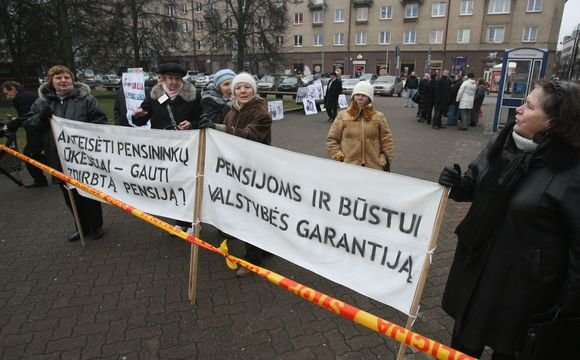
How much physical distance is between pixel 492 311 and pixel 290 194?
1.29 meters

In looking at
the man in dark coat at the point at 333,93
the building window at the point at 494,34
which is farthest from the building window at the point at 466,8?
the man in dark coat at the point at 333,93

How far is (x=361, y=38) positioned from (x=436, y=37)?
9359 millimetres

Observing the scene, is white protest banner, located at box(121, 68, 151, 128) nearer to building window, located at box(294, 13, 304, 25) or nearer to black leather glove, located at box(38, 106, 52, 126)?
black leather glove, located at box(38, 106, 52, 126)

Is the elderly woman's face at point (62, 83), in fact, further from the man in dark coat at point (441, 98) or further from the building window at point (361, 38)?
the building window at point (361, 38)

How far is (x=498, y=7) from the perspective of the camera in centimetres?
4072

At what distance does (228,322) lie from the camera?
2951 millimetres

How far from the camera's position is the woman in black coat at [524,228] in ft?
5.27

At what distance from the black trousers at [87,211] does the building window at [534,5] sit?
4859 centimetres

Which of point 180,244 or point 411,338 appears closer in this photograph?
point 411,338

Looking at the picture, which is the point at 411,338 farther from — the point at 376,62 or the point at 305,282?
the point at 376,62

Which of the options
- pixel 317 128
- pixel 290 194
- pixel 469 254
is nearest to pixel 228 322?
pixel 290 194

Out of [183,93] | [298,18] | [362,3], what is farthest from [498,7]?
[183,93]

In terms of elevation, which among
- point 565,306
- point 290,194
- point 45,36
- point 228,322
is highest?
point 45,36

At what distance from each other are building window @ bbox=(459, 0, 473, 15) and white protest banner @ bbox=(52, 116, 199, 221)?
4788 centimetres
